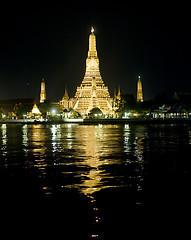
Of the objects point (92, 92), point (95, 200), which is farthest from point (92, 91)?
point (95, 200)

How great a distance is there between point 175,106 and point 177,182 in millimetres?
93338

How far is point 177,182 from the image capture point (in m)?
12.7

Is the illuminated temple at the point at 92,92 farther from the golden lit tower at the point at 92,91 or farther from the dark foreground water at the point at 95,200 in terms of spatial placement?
the dark foreground water at the point at 95,200

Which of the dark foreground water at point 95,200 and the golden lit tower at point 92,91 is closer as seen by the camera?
the dark foreground water at point 95,200

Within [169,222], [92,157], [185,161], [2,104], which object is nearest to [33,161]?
[92,157]

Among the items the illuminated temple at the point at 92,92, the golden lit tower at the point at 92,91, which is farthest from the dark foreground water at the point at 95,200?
the golden lit tower at the point at 92,91

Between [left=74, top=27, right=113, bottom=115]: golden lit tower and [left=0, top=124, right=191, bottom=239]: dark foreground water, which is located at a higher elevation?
[left=74, top=27, right=113, bottom=115]: golden lit tower

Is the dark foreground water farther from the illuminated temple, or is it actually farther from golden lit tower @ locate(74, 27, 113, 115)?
golden lit tower @ locate(74, 27, 113, 115)

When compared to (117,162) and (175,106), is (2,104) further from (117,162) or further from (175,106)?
(117,162)

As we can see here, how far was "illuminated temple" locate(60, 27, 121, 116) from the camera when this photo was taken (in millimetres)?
116375

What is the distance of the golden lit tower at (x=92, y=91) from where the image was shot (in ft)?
382

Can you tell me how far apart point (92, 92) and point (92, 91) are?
0.92 feet

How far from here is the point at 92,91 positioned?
11600cm

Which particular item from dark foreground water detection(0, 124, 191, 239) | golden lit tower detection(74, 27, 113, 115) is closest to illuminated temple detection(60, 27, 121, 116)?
golden lit tower detection(74, 27, 113, 115)
